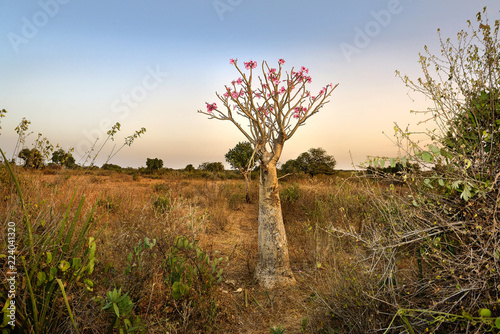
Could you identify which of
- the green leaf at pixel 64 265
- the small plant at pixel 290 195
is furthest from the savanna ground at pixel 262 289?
the small plant at pixel 290 195

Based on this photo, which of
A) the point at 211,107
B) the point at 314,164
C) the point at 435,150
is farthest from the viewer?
the point at 314,164

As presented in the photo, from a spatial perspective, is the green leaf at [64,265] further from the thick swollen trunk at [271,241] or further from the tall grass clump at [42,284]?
the thick swollen trunk at [271,241]

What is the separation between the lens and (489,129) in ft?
7.84

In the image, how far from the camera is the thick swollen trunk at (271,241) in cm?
457

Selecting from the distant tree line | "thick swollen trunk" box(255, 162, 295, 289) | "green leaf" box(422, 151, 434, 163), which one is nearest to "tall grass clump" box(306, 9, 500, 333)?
"green leaf" box(422, 151, 434, 163)

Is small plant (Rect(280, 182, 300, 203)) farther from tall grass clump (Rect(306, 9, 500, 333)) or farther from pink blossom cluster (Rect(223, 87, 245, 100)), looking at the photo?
tall grass clump (Rect(306, 9, 500, 333))

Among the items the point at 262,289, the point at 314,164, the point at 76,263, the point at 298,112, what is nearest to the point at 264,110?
the point at 298,112

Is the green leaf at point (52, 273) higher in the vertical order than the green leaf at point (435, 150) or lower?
lower

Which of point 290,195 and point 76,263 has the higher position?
point 290,195

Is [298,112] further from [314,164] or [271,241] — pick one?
[314,164]

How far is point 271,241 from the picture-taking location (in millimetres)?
4582

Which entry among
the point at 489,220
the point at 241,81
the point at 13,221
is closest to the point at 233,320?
the point at 13,221

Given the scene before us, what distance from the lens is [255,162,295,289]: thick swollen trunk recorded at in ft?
15.0

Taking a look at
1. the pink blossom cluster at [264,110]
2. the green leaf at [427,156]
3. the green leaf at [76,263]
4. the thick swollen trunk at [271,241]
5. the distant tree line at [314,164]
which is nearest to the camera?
the green leaf at [76,263]
